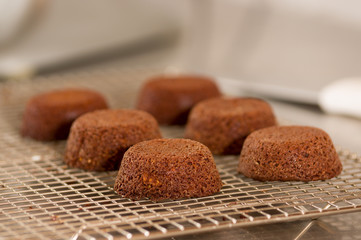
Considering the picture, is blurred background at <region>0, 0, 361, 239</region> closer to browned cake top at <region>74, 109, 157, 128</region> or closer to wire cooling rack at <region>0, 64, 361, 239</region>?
wire cooling rack at <region>0, 64, 361, 239</region>

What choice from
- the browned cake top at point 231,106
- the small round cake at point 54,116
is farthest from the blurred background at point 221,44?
the small round cake at point 54,116

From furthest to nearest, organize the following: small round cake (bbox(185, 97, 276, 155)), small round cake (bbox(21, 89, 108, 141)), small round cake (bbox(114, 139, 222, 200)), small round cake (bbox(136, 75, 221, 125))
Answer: small round cake (bbox(136, 75, 221, 125)) → small round cake (bbox(21, 89, 108, 141)) → small round cake (bbox(185, 97, 276, 155)) → small round cake (bbox(114, 139, 222, 200))

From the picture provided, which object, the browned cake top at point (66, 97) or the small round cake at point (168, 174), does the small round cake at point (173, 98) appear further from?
the small round cake at point (168, 174)

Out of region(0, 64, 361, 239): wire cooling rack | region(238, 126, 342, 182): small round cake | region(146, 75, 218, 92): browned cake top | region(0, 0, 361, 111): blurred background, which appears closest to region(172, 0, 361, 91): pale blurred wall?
region(0, 0, 361, 111): blurred background

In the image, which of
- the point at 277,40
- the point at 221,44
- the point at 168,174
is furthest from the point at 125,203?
the point at 221,44

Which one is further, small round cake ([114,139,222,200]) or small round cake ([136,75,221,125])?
small round cake ([136,75,221,125])

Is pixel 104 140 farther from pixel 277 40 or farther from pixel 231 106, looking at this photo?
pixel 277 40

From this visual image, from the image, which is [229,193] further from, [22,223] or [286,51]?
[286,51]
